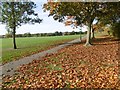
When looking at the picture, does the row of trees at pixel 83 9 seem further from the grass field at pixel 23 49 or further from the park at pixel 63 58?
the grass field at pixel 23 49

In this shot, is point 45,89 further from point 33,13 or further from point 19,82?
point 33,13

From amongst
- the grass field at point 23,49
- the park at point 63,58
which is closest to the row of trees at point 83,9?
the park at point 63,58

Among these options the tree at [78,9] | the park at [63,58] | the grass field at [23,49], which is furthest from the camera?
the tree at [78,9]

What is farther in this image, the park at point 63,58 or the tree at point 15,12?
the tree at point 15,12

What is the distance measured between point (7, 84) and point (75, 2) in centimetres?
1824

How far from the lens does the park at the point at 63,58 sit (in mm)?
8055

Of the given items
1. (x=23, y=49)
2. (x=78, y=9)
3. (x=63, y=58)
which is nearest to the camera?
(x=63, y=58)

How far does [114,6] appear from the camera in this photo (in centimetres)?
2839

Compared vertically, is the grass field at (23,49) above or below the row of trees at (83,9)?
below

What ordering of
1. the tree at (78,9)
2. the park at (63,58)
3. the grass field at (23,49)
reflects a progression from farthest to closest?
the tree at (78,9) < the grass field at (23,49) < the park at (63,58)

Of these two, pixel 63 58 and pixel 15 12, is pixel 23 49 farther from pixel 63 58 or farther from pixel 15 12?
pixel 63 58

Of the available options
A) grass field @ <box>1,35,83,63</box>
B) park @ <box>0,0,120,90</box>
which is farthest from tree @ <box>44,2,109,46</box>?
grass field @ <box>1,35,83,63</box>

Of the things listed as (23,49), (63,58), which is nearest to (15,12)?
(23,49)

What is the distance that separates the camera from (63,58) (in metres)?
15.5
